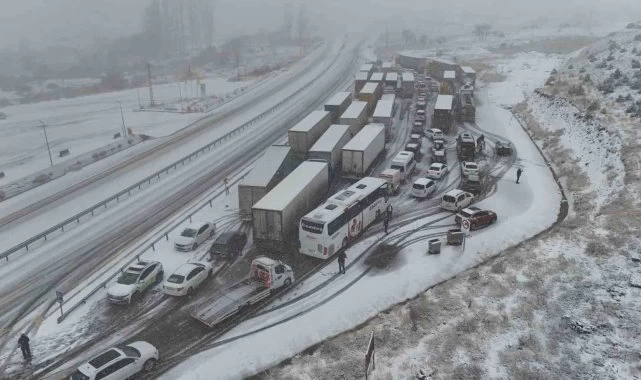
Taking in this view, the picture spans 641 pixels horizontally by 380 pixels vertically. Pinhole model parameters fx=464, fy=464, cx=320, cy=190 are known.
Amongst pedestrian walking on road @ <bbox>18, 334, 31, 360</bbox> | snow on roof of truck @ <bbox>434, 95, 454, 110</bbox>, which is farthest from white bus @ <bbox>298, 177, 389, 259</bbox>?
snow on roof of truck @ <bbox>434, 95, 454, 110</bbox>

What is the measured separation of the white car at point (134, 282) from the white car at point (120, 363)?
5.32 metres

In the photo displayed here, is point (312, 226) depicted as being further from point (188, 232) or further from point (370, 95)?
point (370, 95)

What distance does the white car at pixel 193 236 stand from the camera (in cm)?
3275

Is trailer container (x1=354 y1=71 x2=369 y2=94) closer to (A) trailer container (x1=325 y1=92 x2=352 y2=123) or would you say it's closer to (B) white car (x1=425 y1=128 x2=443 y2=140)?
(A) trailer container (x1=325 y1=92 x2=352 y2=123)

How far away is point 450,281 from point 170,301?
53.7ft

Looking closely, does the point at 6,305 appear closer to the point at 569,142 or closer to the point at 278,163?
the point at 278,163

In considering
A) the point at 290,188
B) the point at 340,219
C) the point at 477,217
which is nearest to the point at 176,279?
the point at 290,188

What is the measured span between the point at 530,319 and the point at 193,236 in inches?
874

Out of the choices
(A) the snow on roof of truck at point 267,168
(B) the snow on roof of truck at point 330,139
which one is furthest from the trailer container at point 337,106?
(A) the snow on roof of truck at point 267,168

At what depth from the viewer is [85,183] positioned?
4853 centimetres

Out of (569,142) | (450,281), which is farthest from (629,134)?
(450,281)

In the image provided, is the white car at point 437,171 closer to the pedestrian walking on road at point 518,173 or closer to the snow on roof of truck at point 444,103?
the pedestrian walking on road at point 518,173

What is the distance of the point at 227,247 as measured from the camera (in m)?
31.4

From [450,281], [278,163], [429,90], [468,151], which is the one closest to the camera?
[450,281]
